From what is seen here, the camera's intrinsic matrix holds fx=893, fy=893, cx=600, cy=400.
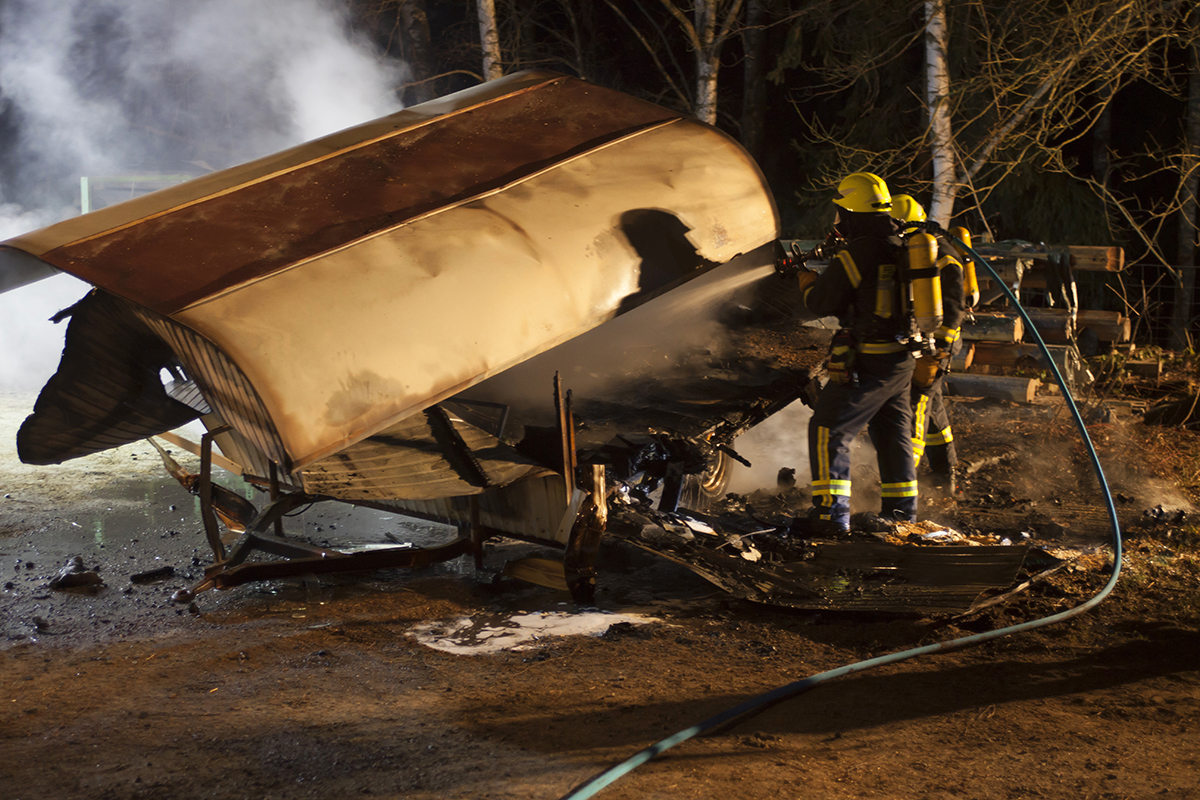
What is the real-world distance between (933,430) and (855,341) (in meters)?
1.09

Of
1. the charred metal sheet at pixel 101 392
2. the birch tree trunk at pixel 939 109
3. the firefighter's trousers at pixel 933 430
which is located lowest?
the firefighter's trousers at pixel 933 430

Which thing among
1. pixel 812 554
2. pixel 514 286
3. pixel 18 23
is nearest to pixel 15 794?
pixel 514 286

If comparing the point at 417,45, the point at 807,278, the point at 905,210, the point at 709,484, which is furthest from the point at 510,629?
the point at 417,45

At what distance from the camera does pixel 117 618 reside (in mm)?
3883

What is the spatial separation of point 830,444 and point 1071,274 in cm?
435

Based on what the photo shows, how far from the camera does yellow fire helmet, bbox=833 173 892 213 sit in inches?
182

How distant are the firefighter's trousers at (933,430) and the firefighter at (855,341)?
353 millimetres

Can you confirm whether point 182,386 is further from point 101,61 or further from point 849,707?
point 101,61

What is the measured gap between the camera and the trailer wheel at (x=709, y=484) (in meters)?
5.23

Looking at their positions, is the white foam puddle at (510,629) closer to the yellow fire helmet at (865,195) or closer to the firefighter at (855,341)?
the firefighter at (855,341)

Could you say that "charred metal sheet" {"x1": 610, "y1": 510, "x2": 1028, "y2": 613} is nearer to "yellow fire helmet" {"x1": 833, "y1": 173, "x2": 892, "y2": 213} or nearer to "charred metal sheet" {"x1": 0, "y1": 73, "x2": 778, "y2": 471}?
"charred metal sheet" {"x1": 0, "y1": 73, "x2": 778, "y2": 471}

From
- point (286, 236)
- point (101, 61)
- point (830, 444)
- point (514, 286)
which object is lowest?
point (830, 444)

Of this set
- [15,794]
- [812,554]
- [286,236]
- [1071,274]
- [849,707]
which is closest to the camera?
[15,794]

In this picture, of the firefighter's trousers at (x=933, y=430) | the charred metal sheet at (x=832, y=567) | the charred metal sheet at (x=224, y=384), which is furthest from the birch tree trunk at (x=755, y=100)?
the charred metal sheet at (x=224, y=384)
